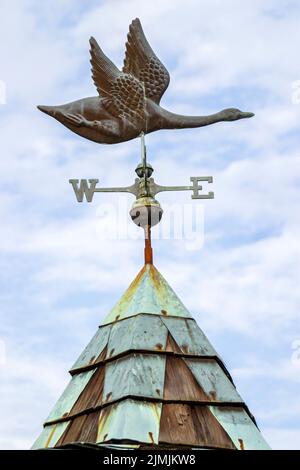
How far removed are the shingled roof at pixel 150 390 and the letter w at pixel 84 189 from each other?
1.24 m

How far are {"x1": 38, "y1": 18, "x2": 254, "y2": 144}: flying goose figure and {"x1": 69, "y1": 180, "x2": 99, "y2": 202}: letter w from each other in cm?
61

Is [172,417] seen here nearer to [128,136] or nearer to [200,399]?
[200,399]

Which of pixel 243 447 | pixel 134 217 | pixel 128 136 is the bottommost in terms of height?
pixel 243 447

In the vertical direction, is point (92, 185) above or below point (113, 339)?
above

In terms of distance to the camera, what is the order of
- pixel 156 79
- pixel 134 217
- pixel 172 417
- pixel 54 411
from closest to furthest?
pixel 172 417 < pixel 54 411 < pixel 134 217 < pixel 156 79

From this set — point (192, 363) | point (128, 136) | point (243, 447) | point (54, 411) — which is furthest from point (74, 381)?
point (128, 136)

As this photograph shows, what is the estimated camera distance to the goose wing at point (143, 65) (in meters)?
12.8

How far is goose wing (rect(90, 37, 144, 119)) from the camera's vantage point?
41.3 feet

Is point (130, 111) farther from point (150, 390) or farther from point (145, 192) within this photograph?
point (150, 390)

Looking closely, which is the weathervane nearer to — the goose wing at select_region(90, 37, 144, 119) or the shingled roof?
the goose wing at select_region(90, 37, 144, 119)

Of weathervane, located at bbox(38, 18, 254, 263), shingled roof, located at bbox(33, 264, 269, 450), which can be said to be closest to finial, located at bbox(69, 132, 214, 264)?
weathervane, located at bbox(38, 18, 254, 263)

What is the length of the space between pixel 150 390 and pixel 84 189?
2.67 m

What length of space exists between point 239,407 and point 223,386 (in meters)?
0.25

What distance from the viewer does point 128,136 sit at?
496 inches
